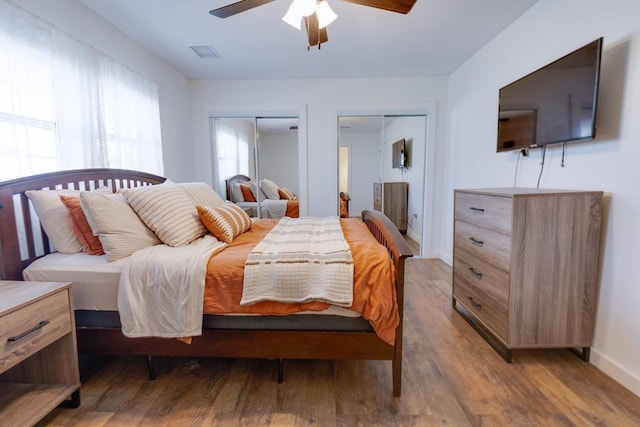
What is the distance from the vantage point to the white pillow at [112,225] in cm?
154

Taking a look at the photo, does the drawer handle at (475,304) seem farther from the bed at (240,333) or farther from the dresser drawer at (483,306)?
the bed at (240,333)

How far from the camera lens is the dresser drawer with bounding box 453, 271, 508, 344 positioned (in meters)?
1.77

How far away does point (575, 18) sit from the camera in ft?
6.04

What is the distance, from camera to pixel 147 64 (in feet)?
9.44

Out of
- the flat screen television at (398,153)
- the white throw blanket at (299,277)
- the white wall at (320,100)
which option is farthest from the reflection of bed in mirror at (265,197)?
the white throw blanket at (299,277)

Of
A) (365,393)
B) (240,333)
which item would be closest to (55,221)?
(240,333)

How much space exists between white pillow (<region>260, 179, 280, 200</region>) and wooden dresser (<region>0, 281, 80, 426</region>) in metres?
2.69

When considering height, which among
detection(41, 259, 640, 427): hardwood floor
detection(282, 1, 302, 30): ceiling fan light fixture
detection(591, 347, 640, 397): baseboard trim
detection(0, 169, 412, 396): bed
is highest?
detection(282, 1, 302, 30): ceiling fan light fixture

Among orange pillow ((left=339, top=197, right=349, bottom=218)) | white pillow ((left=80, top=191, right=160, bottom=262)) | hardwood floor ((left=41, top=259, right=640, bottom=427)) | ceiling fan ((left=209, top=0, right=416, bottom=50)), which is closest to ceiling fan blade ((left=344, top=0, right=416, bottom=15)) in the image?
ceiling fan ((left=209, top=0, right=416, bottom=50))

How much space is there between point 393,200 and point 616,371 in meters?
3.00

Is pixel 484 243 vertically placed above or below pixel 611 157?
below

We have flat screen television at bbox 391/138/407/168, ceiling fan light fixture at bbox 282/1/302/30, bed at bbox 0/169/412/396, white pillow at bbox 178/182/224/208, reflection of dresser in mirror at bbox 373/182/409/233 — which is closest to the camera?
bed at bbox 0/169/412/396

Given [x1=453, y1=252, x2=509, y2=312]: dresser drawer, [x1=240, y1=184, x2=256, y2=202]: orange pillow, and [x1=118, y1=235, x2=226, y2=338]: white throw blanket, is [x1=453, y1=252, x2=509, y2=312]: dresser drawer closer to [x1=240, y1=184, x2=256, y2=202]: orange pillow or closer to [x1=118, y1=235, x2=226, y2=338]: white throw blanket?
[x1=118, y1=235, x2=226, y2=338]: white throw blanket

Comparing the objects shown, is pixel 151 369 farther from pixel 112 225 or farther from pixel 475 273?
pixel 475 273
